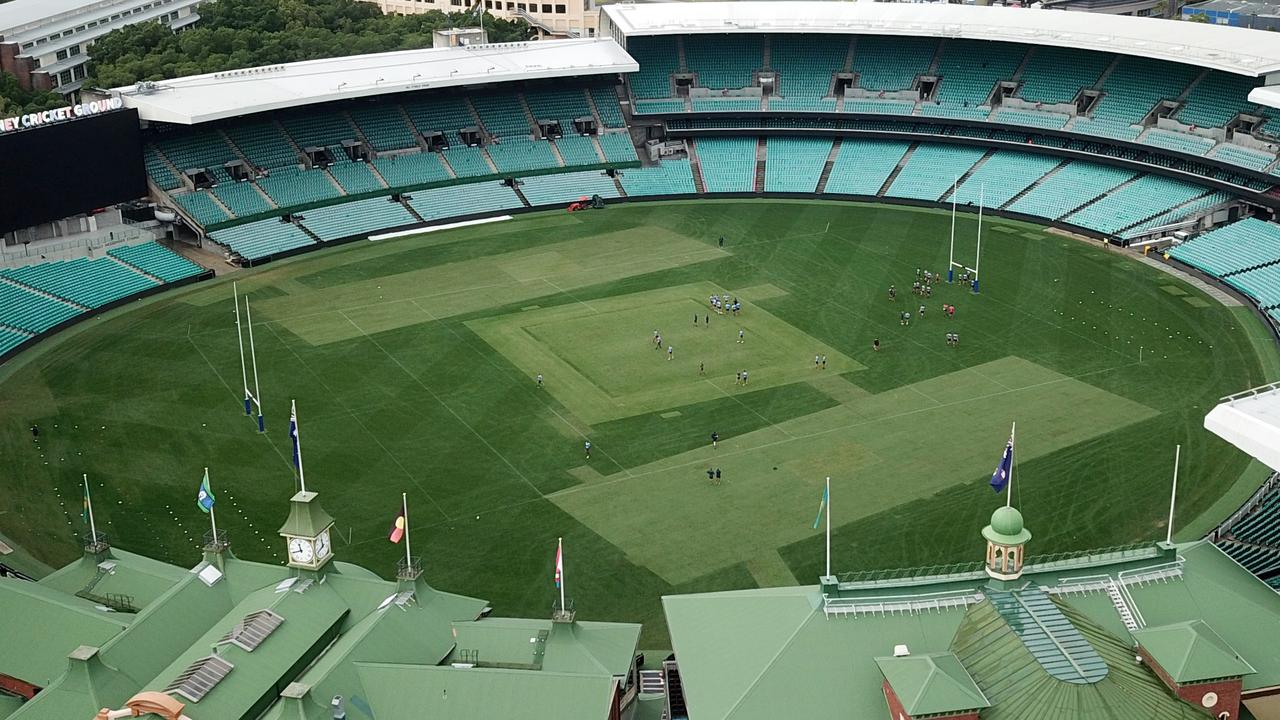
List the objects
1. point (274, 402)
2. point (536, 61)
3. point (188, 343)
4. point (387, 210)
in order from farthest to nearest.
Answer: point (536, 61) → point (387, 210) → point (188, 343) → point (274, 402)

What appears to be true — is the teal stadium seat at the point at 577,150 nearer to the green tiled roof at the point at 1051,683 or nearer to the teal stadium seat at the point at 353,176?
the teal stadium seat at the point at 353,176

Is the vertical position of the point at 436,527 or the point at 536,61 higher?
the point at 536,61

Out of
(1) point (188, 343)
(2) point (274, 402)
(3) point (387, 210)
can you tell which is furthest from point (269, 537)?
(3) point (387, 210)

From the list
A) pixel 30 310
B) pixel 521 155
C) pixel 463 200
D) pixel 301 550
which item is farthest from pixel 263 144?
pixel 301 550

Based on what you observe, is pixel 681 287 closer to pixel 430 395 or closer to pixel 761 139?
pixel 430 395

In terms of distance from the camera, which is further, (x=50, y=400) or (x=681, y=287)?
(x=681, y=287)

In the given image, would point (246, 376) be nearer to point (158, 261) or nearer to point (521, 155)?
point (158, 261)

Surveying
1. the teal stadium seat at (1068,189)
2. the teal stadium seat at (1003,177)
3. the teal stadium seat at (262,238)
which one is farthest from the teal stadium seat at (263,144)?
the teal stadium seat at (1068,189)
